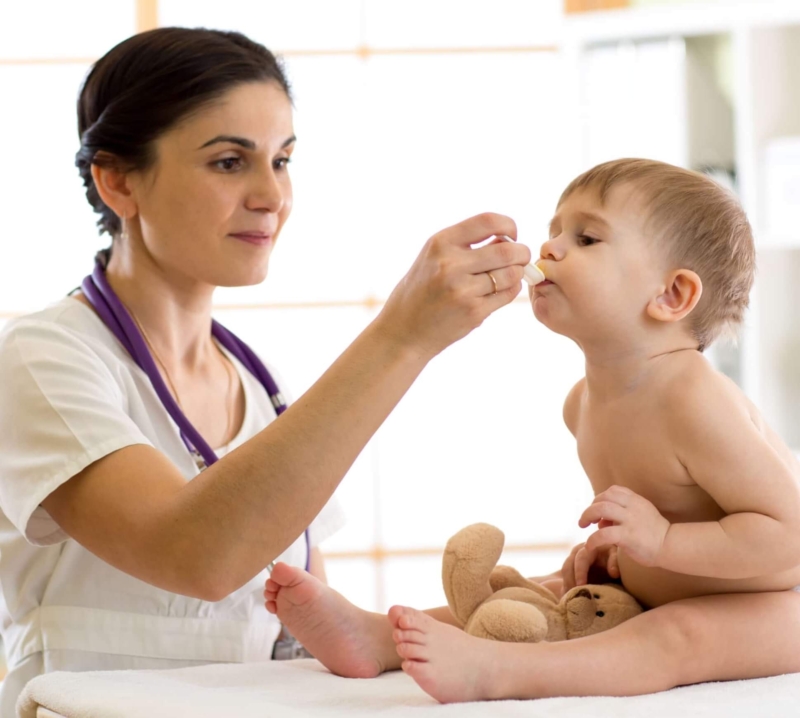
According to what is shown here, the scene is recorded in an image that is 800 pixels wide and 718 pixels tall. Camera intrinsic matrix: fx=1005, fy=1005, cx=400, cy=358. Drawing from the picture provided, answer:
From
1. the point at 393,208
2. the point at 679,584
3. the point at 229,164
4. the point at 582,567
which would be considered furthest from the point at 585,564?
the point at 393,208

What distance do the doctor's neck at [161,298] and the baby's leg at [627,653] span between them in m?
0.74

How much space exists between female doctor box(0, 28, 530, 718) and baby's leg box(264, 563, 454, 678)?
11cm

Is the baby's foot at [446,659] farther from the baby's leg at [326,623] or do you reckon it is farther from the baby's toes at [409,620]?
the baby's leg at [326,623]

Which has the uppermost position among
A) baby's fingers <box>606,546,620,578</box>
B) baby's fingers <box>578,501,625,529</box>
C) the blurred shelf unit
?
the blurred shelf unit

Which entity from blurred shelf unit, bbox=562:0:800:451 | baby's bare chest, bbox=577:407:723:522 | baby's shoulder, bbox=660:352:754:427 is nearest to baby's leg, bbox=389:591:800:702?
baby's bare chest, bbox=577:407:723:522

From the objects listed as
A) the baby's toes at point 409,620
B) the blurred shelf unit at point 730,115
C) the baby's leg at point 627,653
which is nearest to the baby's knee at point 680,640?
the baby's leg at point 627,653

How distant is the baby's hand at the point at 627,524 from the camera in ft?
3.53

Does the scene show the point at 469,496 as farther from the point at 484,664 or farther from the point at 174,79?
the point at 484,664

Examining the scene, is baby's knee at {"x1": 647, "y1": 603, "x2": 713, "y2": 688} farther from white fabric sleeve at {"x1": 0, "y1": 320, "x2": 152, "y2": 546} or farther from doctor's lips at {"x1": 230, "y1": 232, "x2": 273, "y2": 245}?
doctor's lips at {"x1": 230, "y1": 232, "x2": 273, "y2": 245}

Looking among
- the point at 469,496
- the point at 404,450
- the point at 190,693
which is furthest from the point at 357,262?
the point at 190,693

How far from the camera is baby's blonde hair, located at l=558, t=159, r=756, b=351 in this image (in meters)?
1.25

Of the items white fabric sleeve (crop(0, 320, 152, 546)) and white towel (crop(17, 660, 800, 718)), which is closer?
white towel (crop(17, 660, 800, 718))

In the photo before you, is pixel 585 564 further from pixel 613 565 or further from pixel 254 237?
pixel 254 237

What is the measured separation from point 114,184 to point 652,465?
3.17 feet
